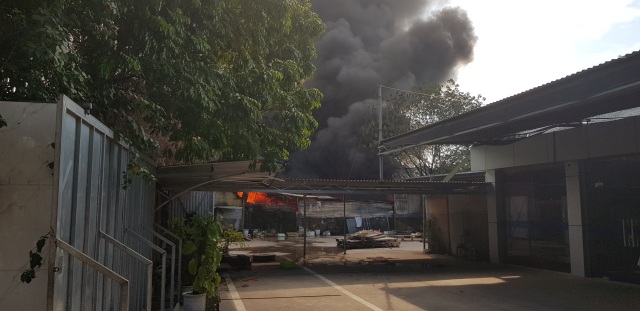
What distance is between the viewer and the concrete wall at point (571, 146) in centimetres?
1241

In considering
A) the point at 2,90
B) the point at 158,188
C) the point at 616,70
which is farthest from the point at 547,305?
the point at 2,90

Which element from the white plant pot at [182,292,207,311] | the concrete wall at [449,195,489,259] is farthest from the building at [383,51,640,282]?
the white plant pot at [182,292,207,311]

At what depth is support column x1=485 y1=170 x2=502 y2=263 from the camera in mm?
17141

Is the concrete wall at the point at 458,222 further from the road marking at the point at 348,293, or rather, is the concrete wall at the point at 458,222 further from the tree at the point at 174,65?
the tree at the point at 174,65

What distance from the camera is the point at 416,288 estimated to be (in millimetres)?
11852

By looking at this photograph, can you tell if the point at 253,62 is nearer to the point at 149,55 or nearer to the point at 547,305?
the point at 149,55

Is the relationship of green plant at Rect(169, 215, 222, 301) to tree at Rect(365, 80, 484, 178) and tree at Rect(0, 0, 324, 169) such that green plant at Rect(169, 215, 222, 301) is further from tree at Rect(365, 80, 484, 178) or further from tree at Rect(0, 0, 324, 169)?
tree at Rect(365, 80, 484, 178)

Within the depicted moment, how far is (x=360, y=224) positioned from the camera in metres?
35.4

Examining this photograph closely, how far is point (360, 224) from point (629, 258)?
22.9 metres

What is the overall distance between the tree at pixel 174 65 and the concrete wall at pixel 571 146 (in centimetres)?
812

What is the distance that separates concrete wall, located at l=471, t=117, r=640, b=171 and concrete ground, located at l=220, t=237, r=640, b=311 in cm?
346

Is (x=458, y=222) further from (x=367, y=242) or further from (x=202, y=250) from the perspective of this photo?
(x=202, y=250)

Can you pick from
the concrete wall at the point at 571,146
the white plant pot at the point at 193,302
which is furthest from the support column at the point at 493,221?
the white plant pot at the point at 193,302

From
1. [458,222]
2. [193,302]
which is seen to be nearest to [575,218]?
[458,222]
